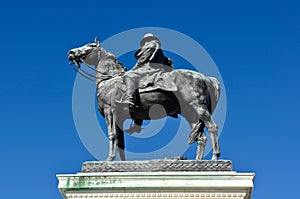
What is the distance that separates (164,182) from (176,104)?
2.43m

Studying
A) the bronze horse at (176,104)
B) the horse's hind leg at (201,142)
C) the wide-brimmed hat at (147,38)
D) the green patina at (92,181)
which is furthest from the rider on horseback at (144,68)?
the green patina at (92,181)

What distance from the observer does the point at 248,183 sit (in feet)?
45.7

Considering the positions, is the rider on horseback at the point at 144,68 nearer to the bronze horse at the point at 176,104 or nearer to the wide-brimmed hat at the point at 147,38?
the wide-brimmed hat at the point at 147,38

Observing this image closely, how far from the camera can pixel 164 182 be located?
556 inches

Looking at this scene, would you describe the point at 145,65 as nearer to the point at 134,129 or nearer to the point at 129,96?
the point at 129,96

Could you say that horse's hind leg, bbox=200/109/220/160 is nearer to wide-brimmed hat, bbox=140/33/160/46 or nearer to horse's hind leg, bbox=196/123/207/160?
horse's hind leg, bbox=196/123/207/160

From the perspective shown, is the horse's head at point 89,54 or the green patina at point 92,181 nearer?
the green patina at point 92,181

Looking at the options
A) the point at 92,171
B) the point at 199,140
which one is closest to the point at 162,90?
the point at 199,140

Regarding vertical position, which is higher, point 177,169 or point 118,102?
point 118,102

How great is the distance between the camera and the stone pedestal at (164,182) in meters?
14.0

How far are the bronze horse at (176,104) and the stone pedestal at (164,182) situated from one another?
86 cm

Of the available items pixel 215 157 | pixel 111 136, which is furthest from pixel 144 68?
pixel 215 157

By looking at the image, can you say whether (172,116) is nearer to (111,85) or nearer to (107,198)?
(111,85)

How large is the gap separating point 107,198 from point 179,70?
3.69 m
